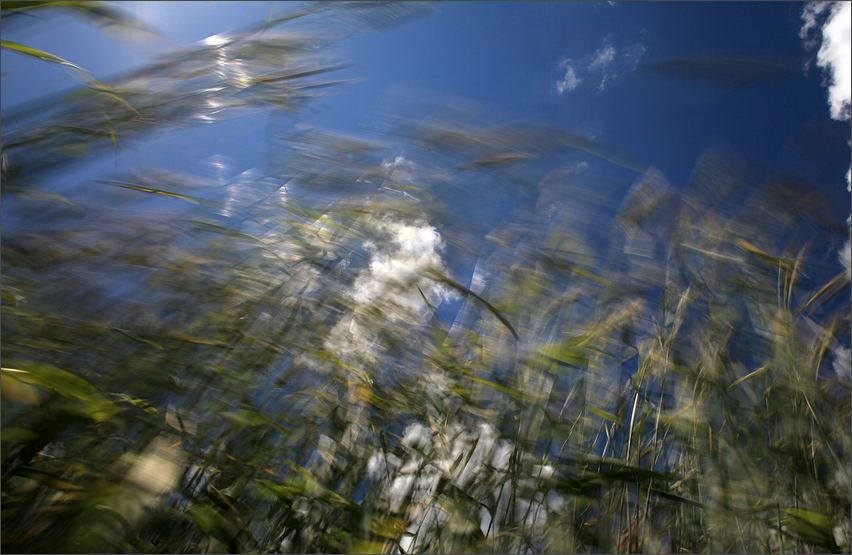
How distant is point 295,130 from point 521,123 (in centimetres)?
37

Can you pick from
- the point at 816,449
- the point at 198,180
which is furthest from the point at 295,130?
the point at 816,449

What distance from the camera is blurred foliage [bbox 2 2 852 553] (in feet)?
1.26

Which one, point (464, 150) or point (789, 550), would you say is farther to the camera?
point (464, 150)

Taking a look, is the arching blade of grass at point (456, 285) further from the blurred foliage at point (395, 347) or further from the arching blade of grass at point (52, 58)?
the arching blade of grass at point (52, 58)

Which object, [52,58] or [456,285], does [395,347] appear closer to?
[456,285]

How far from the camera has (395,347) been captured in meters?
0.55

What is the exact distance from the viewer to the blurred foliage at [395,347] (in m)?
0.39

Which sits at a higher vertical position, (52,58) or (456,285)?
(52,58)

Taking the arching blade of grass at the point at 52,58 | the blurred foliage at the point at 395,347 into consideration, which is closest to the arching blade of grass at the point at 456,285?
the blurred foliage at the point at 395,347

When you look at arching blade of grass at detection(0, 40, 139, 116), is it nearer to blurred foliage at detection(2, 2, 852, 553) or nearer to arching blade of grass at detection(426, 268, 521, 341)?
blurred foliage at detection(2, 2, 852, 553)

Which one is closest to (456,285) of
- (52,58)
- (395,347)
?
(395,347)

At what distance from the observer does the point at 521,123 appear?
23.1 inches

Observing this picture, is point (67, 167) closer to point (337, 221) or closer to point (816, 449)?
point (337, 221)

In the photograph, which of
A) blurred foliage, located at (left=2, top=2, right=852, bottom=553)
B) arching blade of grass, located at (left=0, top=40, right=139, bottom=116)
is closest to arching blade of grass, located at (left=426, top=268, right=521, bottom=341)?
blurred foliage, located at (left=2, top=2, right=852, bottom=553)
